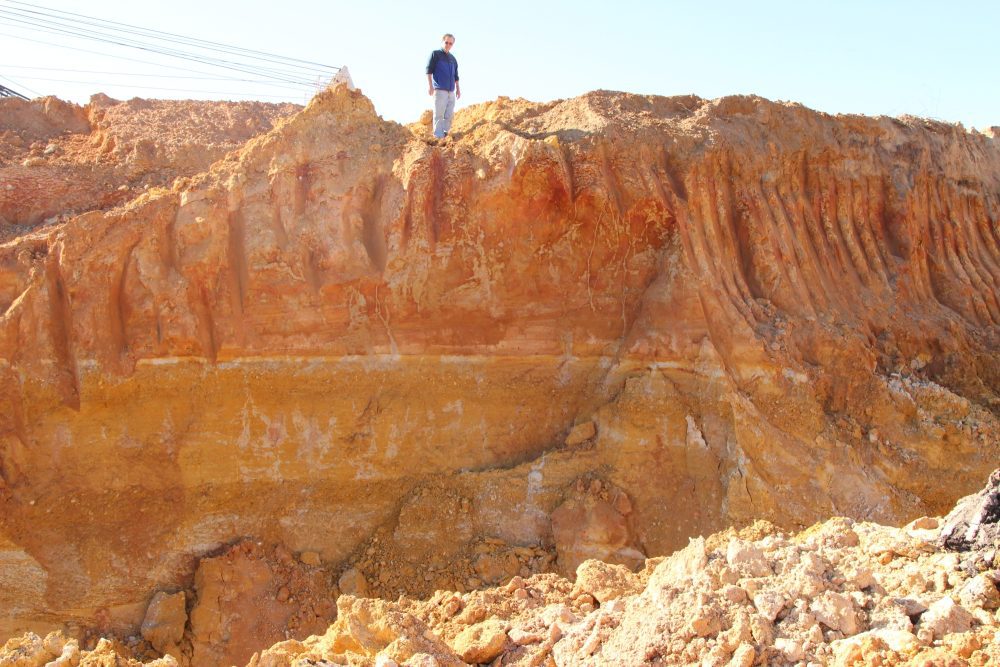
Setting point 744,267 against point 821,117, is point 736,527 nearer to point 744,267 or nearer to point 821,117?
point 744,267

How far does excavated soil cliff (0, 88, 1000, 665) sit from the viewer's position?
27.5ft

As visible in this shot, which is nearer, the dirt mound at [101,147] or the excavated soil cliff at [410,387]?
the excavated soil cliff at [410,387]

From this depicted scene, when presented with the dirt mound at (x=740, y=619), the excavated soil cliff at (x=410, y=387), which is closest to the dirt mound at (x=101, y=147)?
the excavated soil cliff at (x=410, y=387)

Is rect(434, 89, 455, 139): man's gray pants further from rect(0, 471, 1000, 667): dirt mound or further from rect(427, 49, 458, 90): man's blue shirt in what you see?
rect(0, 471, 1000, 667): dirt mound

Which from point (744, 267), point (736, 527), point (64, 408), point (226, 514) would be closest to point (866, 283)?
point (744, 267)

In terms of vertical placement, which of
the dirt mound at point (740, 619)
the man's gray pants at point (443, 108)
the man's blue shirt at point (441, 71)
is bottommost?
the dirt mound at point (740, 619)

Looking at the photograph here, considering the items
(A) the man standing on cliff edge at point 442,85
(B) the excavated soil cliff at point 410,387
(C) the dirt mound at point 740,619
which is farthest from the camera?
(A) the man standing on cliff edge at point 442,85

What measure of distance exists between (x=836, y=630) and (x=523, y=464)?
438cm

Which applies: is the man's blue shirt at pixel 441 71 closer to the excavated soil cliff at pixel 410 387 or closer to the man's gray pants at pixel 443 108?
the man's gray pants at pixel 443 108

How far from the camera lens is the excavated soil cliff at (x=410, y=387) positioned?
8.37m

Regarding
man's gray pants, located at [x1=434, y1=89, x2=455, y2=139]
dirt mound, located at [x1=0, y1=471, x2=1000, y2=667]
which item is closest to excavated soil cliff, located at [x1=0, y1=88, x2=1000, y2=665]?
man's gray pants, located at [x1=434, y1=89, x2=455, y2=139]

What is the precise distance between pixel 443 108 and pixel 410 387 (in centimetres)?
331

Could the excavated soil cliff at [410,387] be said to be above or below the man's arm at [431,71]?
below

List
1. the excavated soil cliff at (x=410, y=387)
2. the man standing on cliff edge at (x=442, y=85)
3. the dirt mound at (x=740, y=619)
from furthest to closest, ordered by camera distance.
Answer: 1. the man standing on cliff edge at (x=442, y=85)
2. the excavated soil cliff at (x=410, y=387)
3. the dirt mound at (x=740, y=619)
